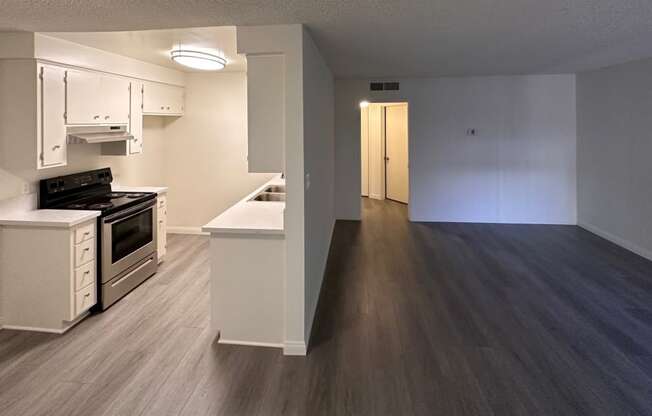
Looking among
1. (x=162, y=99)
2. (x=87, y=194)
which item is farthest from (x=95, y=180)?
(x=162, y=99)

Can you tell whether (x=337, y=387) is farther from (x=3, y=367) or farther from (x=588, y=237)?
(x=588, y=237)

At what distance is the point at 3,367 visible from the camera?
2844mm

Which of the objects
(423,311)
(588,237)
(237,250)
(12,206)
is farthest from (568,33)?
(12,206)

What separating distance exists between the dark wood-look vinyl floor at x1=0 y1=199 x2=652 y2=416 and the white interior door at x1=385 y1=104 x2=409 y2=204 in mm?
4800

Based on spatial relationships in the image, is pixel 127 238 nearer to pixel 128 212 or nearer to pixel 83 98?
pixel 128 212

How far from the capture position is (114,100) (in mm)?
4430

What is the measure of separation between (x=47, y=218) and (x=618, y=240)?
670 centimetres

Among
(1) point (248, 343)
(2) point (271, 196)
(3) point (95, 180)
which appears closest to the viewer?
(1) point (248, 343)

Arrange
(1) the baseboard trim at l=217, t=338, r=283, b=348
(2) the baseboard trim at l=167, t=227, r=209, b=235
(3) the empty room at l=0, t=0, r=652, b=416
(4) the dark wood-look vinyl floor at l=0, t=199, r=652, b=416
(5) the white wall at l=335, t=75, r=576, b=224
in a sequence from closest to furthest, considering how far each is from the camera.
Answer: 1. (4) the dark wood-look vinyl floor at l=0, t=199, r=652, b=416
2. (3) the empty room at l=0, t=0, r=652, b=416
3. (1) the baseboard trim at l=217, t=338, r=283, b=348
4. (2) the baseboard trim at l=167, t=227, r=209, b=235
5. (5) the white wall at l=335, t=75, r=576, b=224

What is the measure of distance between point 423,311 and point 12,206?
11.7ft

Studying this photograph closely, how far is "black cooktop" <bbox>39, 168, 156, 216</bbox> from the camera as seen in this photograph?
151 inches

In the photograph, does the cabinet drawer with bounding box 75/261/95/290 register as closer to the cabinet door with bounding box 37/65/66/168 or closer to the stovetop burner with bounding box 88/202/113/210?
the stovetop burner with bounding box 88/202/113/210

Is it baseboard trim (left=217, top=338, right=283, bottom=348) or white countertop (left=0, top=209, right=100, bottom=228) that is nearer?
baseboard trim (left=217, top=338, right=283, bottom=348)

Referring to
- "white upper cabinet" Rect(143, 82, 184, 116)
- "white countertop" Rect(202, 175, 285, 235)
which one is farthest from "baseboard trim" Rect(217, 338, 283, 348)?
"white upper cabinet" Rect(143, 82, 184, 116)
